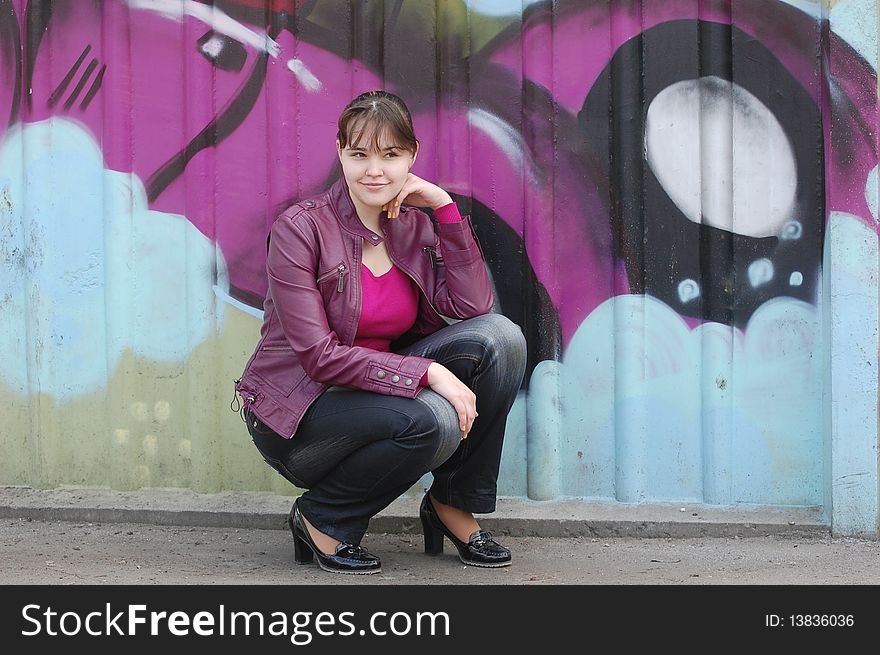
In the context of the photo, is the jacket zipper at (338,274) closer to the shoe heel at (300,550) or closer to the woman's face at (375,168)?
the woman's face at (375,168)

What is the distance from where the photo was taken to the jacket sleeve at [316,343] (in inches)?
140

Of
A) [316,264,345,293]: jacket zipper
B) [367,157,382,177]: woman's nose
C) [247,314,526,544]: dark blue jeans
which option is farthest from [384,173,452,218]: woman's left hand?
[247,314,526,544]: dark blue jeans

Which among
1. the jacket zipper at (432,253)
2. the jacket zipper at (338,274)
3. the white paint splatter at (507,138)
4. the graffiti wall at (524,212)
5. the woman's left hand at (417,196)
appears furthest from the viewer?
the white paint splatter at (507,138)

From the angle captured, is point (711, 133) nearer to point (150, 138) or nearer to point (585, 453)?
point (585, 453)

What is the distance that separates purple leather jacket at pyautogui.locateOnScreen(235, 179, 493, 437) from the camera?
356 centimetres

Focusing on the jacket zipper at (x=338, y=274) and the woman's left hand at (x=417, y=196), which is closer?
the jacket zipper at (x=338, y=274)

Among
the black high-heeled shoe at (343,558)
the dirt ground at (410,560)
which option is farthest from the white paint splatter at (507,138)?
the black high-heeled shoe at (343,558)

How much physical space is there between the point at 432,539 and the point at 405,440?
60 cm

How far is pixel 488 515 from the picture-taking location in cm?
423

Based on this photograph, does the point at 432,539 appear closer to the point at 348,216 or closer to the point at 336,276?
the point at 336,276

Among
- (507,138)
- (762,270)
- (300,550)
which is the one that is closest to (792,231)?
(762,270)

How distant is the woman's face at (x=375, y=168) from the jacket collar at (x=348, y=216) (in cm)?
5

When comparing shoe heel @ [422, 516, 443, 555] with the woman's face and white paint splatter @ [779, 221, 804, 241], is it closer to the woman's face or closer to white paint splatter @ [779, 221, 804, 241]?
the woman's face

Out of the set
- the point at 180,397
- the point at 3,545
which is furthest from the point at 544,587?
the point at 3,545
